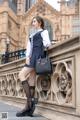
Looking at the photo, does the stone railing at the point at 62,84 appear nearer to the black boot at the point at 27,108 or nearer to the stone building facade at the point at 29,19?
the black boot at the point at 27,108

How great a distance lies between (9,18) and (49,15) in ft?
24.5

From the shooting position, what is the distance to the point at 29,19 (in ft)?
208

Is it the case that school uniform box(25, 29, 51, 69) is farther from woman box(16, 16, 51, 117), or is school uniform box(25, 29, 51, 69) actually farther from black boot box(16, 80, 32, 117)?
black boot box(16, 80, 32, 117)

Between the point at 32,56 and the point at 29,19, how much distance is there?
5876 centimetres

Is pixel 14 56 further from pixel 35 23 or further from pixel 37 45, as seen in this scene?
pixel 37 45

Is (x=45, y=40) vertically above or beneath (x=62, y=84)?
above

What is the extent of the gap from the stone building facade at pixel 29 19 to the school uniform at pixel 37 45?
5230 cm

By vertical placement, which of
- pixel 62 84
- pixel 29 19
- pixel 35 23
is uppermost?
pixel 29 19

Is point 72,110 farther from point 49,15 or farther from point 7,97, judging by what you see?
point 49,15

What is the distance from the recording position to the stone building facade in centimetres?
5888

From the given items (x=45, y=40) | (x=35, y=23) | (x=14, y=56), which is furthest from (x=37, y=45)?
(x=14, y=56)

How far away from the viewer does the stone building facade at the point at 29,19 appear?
2318 inches

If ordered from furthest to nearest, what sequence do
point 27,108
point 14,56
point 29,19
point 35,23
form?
point 29,19 → point 14,56 → point 35,23 → point 27,108

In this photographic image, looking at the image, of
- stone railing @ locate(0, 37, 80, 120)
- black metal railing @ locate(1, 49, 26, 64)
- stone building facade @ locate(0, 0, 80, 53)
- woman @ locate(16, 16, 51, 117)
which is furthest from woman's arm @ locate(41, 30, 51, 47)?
stone building facade @ locate(0, 0, 80, 53)
